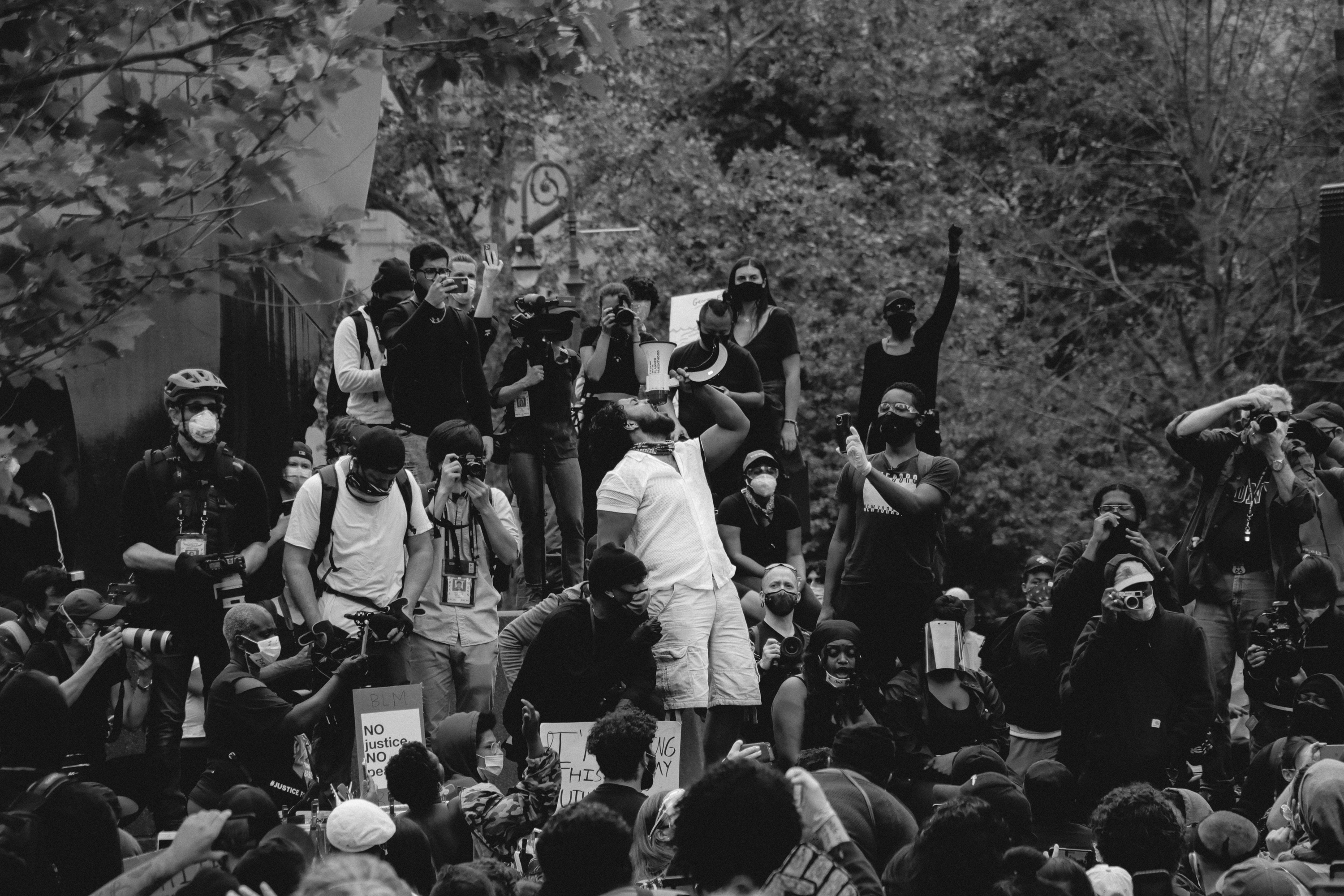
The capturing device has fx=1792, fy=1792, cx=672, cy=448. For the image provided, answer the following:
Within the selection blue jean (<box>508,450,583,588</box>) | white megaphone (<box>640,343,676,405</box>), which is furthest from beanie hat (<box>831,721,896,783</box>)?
blue jean (<box>508,450,583,588</box>)

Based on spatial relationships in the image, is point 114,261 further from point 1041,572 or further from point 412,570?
point 1041,572

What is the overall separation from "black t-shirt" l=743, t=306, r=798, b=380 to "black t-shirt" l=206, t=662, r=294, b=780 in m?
4.31

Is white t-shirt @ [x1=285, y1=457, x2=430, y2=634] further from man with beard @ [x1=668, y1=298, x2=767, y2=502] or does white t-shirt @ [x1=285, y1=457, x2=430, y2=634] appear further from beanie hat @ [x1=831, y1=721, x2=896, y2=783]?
beanie hat @ [x1=831, y1=721, x2=896, y2=783]

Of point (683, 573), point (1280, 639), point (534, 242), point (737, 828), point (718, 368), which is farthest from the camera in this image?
point (534, 242)

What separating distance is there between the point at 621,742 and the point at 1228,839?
2.19 m

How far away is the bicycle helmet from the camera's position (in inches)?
336

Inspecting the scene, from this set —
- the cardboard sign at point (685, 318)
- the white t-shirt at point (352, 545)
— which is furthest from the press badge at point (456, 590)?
the cardboard sign at point (685, 318)

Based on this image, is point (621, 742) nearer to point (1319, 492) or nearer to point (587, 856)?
point (587, 856)

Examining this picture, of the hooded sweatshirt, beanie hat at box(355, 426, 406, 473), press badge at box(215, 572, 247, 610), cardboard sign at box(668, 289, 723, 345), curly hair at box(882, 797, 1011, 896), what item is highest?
cardboard sign at box(668, 289, 723, 345)

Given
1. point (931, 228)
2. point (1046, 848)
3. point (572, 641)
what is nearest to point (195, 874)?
point (572, 641)

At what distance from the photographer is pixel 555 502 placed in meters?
10.8

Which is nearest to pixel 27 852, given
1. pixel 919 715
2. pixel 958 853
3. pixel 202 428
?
pixel 958 853

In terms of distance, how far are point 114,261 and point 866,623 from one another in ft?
15.5

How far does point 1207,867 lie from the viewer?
650 centimetres
